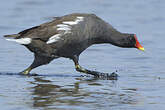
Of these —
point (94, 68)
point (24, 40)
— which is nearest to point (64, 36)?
point (24, 40)

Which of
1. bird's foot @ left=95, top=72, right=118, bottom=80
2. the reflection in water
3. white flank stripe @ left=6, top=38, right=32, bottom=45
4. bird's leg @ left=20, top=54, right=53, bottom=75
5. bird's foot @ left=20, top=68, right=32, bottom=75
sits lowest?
the reflection in water

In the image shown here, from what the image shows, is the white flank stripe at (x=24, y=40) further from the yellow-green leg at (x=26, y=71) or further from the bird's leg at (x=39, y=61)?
the yellow-green leg at (x=26, y=71)

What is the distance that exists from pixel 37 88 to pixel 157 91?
2013mm

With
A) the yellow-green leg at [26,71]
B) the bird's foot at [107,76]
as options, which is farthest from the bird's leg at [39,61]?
the bird's foot at [107,76]

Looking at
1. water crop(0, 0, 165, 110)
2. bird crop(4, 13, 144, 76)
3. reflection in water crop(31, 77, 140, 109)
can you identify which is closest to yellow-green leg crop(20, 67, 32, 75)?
water crop(0, 0, 165, 110)

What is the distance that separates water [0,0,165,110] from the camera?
334 inches

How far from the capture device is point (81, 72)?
36.7 feet

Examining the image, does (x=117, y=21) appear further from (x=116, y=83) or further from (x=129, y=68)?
(x=116, y=83)

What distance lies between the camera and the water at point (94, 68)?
8477 millimetres

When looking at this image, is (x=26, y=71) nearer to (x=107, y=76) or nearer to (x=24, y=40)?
(x=24, y=40)

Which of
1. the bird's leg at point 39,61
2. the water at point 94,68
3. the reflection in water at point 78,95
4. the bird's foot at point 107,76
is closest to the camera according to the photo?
the reflection in water at point 78,95

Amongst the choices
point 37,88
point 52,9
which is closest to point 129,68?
point 37,88

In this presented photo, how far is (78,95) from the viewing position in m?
9.04

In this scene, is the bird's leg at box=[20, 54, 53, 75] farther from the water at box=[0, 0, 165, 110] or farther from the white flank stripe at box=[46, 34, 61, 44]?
the white flank stripe at box=[46, 34, 61, 44]
